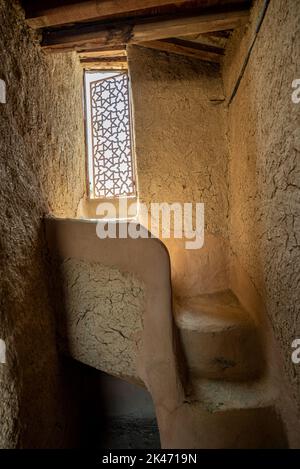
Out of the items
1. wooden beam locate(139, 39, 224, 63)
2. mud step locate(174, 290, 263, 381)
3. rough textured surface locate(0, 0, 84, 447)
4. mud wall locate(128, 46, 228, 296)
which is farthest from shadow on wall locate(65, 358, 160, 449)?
wooden beam locate(139, 39, 224, 63)

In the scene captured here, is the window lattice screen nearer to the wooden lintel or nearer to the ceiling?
the wooden lintel

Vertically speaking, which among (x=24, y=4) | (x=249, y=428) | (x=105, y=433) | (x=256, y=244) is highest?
(x=24, y=4)

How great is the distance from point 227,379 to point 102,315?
3.28 feet

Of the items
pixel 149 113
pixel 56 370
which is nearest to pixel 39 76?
pixel 149 113

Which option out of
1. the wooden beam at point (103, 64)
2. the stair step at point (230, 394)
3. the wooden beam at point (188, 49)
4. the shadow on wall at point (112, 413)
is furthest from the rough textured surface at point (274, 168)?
the shadow on wall at point (112, 413)

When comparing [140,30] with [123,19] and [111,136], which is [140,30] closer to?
[123,19]

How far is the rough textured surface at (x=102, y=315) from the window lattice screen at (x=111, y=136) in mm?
2155

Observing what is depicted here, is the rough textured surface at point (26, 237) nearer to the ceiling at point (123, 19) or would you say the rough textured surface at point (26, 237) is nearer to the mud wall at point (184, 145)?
the ceiling at point (123, 19)

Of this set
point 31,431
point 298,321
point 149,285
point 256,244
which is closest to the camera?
point 298,321

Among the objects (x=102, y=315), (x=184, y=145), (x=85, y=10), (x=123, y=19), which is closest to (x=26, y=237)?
(x=102, y=315)

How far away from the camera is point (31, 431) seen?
1.72m

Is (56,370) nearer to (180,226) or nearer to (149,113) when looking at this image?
(180,226)

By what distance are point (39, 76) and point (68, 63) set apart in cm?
95

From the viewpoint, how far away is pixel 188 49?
2.92 metres
